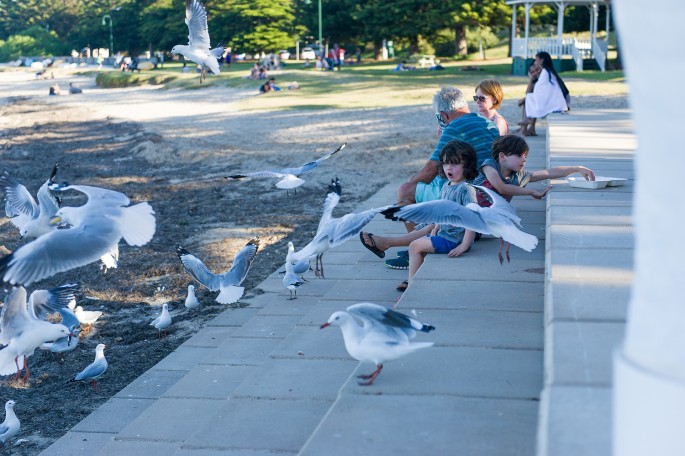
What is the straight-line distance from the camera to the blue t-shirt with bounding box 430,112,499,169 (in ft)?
25.0

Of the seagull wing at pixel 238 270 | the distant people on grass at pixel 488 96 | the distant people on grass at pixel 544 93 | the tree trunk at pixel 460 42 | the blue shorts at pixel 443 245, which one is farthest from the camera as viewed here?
the tree trunk at pixel 460 42

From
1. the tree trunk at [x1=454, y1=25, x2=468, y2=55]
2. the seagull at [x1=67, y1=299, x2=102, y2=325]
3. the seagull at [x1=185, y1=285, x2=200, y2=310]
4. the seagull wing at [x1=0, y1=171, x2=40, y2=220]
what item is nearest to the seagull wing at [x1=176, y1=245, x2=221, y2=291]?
the seagull at [x1=185, y1=285, x2=200, y2=310]

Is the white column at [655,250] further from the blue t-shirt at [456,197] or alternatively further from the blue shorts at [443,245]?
the blue shorts at [443,245]

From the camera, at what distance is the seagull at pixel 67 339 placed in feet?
24.0

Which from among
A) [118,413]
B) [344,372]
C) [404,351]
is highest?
[404,351]

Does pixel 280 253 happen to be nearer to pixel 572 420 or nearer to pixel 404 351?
pixel 404 351

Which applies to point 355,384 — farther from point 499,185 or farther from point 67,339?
point 67,339

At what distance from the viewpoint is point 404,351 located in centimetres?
427

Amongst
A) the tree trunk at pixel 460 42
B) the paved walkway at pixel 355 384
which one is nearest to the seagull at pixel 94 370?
the paved walkway at pixel 355 384

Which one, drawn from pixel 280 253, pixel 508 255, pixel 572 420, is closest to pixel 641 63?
pixel 572 420

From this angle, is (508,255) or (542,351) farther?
(508,255)

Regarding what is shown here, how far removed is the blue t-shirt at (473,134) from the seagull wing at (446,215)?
2120mm

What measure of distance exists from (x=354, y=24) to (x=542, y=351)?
55088 millimetres

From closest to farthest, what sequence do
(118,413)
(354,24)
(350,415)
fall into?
(350,415) → (118,413) → (354,24)
